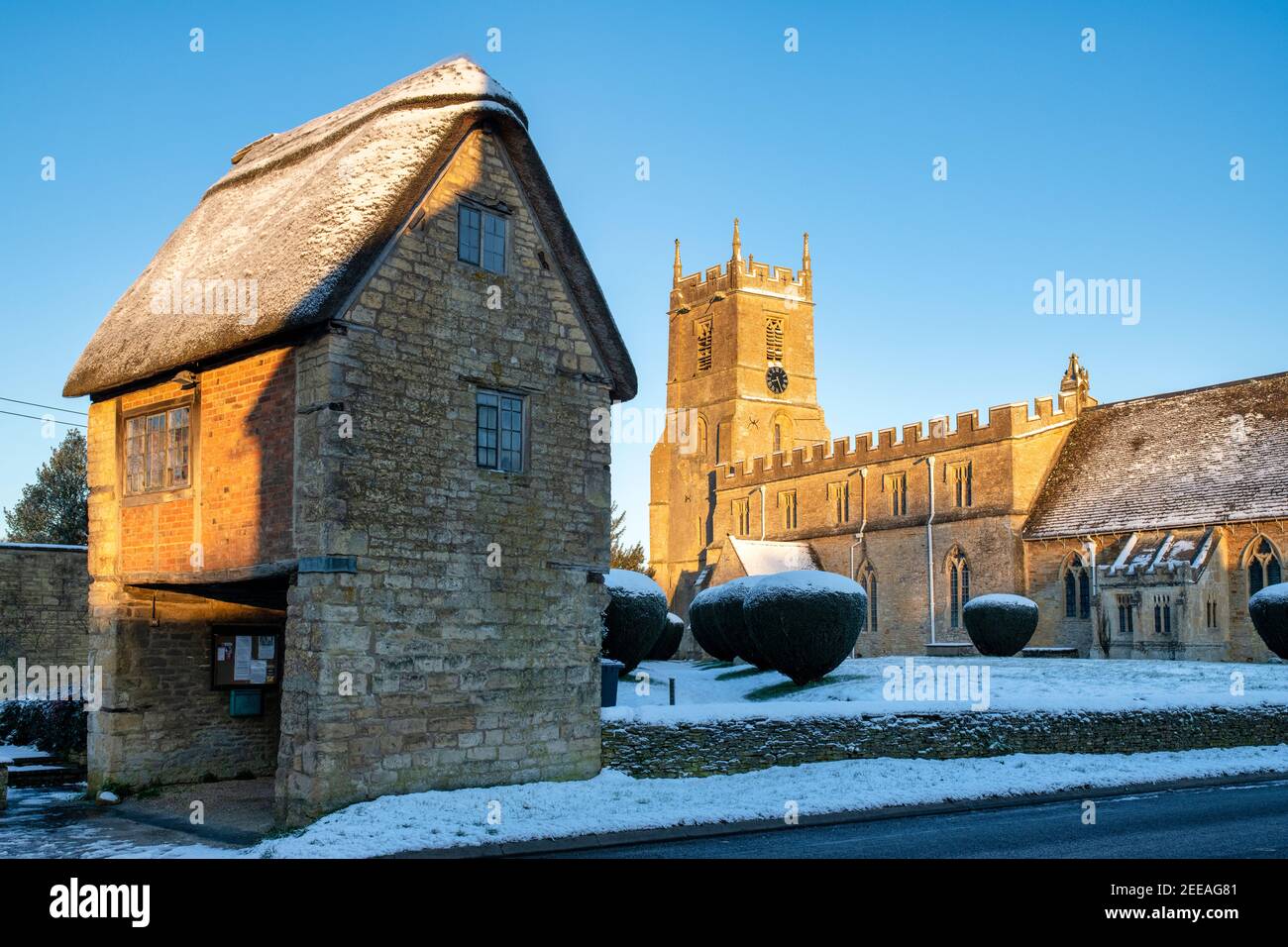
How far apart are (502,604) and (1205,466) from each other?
34.6m

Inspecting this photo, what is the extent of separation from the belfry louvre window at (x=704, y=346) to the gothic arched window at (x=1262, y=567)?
41.4 meters

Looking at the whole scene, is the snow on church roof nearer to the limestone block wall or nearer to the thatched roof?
the limestone block wall

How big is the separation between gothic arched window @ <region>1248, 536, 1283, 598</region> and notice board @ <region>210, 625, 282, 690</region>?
3259 centimetres

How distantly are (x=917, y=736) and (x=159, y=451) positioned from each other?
38.5 ft

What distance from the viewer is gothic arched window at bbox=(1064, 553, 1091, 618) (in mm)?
43062

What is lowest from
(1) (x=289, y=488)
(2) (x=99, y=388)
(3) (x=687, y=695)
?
(3) (x=687, y=695)

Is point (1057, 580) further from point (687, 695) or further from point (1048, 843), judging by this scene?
point (1048, 843)

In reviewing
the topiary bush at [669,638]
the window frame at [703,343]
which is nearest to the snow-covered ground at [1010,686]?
the topiary bush at [669,638]

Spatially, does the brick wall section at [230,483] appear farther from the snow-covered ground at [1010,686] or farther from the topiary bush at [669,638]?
the topiary bush at [669,638]

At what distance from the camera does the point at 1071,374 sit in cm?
5238

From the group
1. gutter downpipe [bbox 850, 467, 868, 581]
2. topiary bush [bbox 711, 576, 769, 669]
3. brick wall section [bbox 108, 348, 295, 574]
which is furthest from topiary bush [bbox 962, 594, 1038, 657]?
brick wall section [bbox 108, 348, 295, 574]

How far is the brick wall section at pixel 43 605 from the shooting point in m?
25.0
